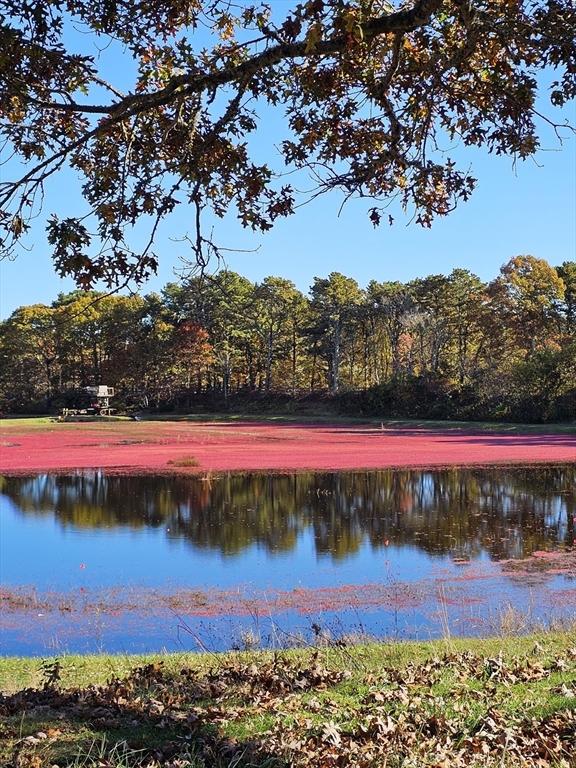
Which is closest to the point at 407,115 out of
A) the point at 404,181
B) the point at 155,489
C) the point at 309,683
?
the point at 404,181

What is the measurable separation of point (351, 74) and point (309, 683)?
4.72 meters

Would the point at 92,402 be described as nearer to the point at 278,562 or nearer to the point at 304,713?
the point at 278,562

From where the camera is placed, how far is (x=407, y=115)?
6.21 m

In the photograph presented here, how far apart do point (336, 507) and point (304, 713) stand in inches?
572

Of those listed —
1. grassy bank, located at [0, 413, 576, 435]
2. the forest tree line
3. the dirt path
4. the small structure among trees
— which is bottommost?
the dirt path

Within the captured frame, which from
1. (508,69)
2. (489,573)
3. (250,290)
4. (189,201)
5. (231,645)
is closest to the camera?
(189,201)

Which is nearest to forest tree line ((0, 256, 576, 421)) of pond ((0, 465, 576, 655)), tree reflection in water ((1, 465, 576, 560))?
tree reflection in water ((1, 465, 576, 560))

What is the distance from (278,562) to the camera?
45.1ft

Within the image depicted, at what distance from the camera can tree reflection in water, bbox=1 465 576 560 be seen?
15492 mm

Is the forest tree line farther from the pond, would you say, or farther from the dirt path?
the pond

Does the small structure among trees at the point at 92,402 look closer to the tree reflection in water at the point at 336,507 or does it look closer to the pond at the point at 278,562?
the tree reflection in water at the point at 336,507

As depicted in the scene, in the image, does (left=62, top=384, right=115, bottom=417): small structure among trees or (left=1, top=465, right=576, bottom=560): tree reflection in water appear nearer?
(left=1, top=465, right=576, bottom=560): tree reflection in water

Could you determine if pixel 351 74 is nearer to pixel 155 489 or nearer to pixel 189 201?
pixel 189 201

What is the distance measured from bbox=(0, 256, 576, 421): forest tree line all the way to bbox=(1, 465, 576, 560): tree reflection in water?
28.7m
